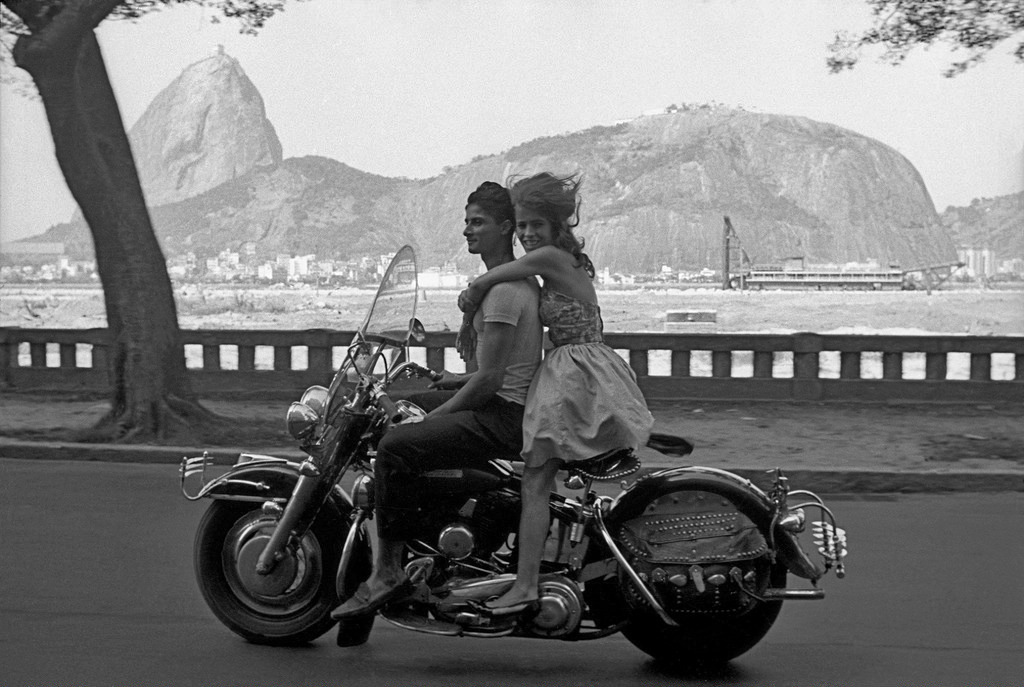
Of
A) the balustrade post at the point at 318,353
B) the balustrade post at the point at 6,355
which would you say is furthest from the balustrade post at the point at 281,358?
the balustrade post at the point at 6,355

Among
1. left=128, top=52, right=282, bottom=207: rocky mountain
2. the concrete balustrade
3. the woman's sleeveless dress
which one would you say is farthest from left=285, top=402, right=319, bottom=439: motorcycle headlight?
left=128, top=52, right=282, bottom=207: rocky mountain

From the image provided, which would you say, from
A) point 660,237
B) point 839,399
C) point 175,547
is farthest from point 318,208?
point 175,547

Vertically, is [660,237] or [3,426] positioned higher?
[660,237]

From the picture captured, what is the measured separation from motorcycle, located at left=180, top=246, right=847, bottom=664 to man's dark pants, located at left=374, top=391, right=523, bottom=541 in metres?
0.05

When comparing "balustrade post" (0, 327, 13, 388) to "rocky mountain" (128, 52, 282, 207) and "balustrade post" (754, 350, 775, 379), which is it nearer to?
"rocky mountain" (128, 52, 282, 207)

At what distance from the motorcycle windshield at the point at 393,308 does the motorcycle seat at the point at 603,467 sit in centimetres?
78

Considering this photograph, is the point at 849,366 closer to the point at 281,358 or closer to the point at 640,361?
the point at 640,361

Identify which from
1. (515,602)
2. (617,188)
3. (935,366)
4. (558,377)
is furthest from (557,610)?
(617,188)

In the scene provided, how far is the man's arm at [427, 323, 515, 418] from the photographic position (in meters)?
4.41

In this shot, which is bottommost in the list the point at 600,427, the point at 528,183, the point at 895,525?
the point at 895,525

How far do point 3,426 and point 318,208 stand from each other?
6.78 meters

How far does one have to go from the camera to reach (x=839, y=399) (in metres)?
13.2

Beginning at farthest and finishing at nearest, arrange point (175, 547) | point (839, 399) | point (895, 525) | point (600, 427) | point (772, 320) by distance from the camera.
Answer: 1. point (772, 320)
2. point (839, 399)
3. point (895, 525)
4. point (175, 547)
5. point (600, 427)

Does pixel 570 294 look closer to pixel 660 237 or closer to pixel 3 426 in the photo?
pixel 3 426
